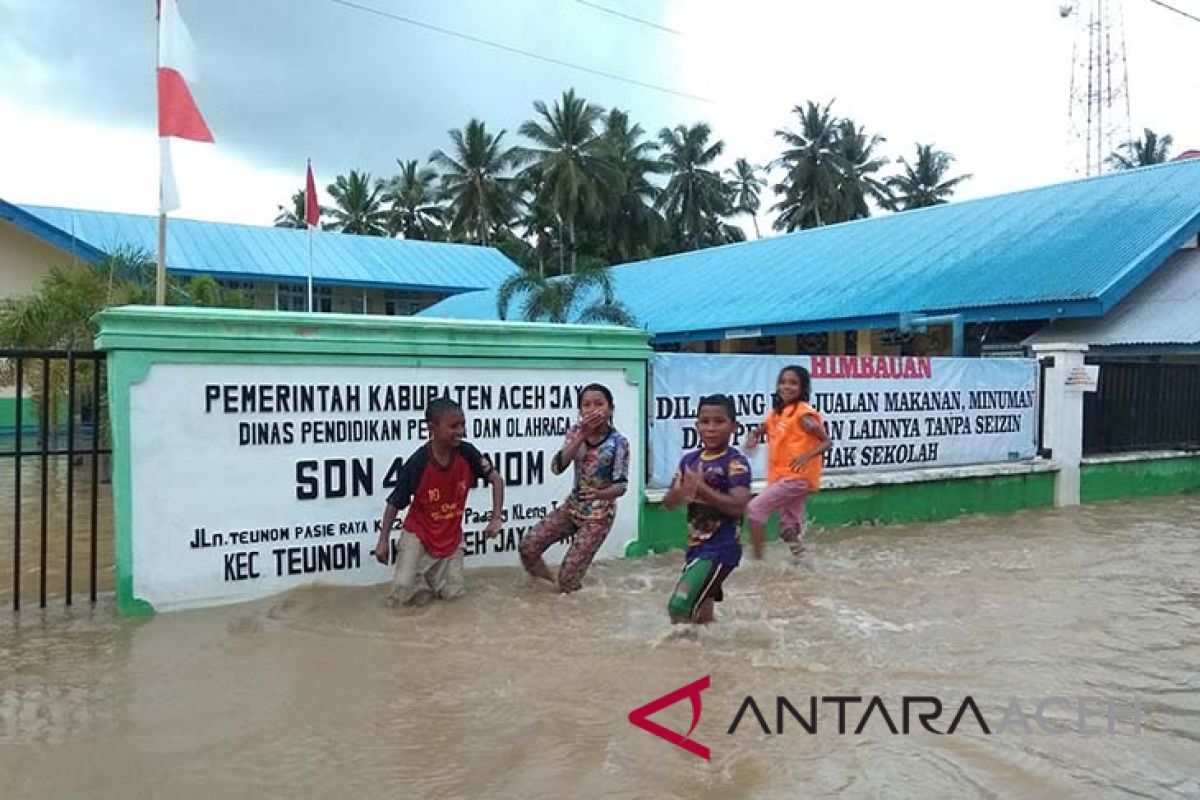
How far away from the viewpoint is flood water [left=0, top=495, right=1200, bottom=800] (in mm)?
3541

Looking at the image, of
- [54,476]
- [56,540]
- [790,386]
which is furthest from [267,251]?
[790,386]

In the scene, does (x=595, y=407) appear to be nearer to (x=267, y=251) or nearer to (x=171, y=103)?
(x=171, y=103)

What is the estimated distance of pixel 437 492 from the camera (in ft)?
18.9

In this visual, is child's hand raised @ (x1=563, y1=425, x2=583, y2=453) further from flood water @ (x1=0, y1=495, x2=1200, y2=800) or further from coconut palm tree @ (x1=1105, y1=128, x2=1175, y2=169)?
coconut palm tree @ (x1=1105, y1=128, x2=1175, y2=169)

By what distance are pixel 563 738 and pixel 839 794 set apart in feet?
3.62

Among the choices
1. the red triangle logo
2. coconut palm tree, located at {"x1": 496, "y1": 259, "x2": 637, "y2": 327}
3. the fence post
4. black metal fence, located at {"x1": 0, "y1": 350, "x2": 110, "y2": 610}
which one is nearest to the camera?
the red triangle logo

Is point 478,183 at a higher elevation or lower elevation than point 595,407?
higher

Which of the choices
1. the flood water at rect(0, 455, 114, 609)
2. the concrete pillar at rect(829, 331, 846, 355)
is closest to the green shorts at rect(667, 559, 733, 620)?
the flood water at rect(0, 455, 114, 609)

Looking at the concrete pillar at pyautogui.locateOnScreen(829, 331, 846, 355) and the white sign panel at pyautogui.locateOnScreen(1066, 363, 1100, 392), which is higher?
the concrete pillar at pyautogui.locateOnScreen(829, 331, 846, 355)

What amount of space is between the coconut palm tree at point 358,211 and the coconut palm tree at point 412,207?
0.52m

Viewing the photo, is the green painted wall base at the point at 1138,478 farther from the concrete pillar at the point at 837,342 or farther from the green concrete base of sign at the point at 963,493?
the concrete pillar at the point at 837,342

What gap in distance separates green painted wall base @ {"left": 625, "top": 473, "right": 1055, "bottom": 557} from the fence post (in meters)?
0.18

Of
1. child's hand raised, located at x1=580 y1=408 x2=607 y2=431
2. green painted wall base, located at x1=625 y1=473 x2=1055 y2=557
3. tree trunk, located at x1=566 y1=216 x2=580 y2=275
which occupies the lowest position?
green painted wall base, located at x1=625 y1=473 x2=1055 y2=557

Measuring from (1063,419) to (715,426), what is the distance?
24.2 feet
